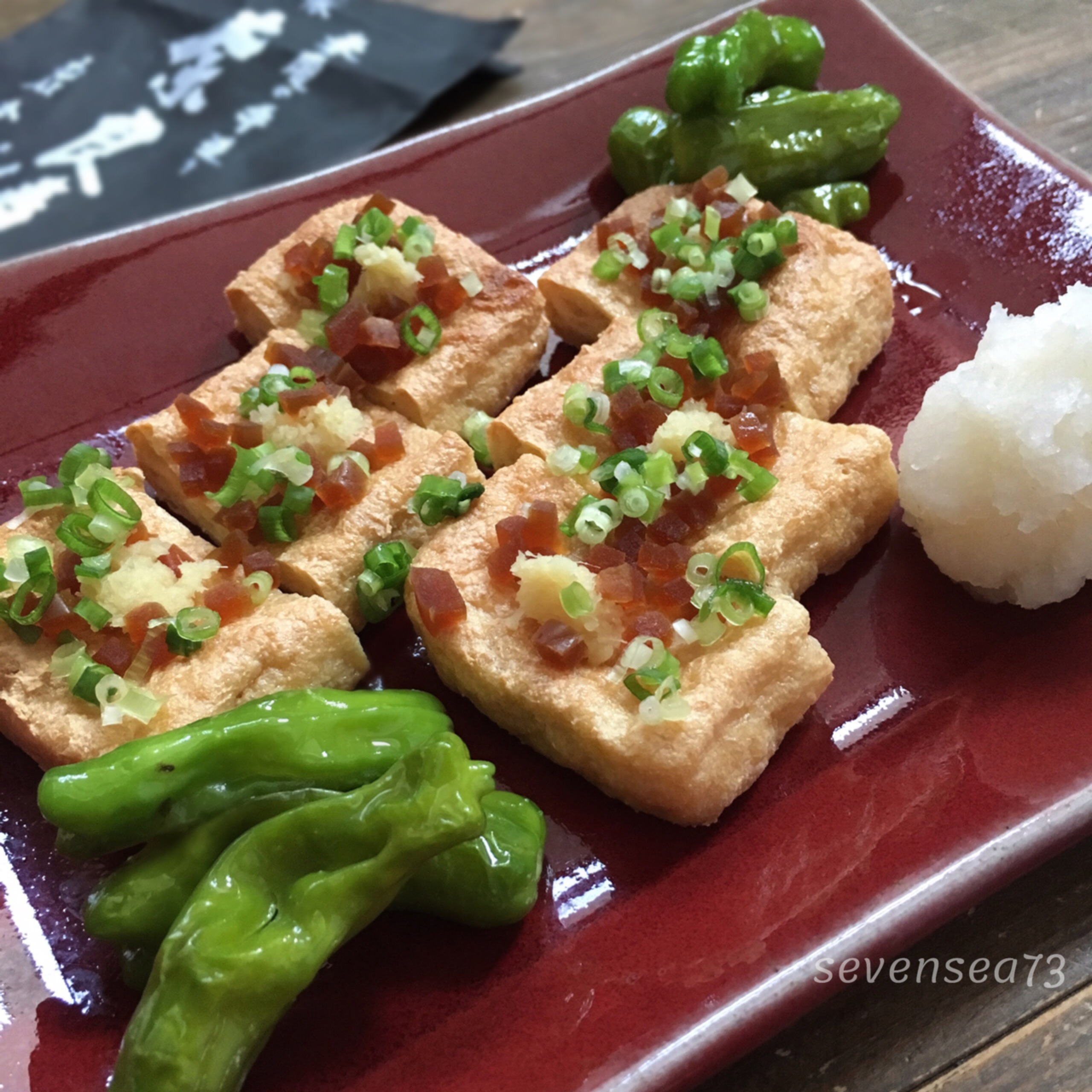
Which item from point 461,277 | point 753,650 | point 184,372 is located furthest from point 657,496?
point 184,372

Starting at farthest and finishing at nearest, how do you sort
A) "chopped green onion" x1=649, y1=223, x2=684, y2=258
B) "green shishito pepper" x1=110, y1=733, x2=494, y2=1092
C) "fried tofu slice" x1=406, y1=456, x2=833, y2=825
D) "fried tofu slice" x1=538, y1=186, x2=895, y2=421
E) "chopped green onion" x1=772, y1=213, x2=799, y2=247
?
"chopped green onion" x1=649, y1=223, x2=684, y2=258 < "chopped green onion" x1=772, y1=213, x2=799, y2=247 < "fried tofu slice" x1=538, y1=186, x2=895, y2=421 < "fried tofu slice" x1=406, y1=456, x2=833, y2=825 < "green shishito pepper" x1=110, y1=733, x2=494, y2=1092

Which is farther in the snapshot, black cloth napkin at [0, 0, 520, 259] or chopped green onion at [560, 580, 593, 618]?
black cloth napkin at [0, 0, 520, 259]

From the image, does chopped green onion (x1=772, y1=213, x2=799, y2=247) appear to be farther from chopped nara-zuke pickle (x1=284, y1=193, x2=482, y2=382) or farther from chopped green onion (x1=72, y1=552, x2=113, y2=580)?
chopped green onion (x1=72, y1=552, x2=113, y2=580)

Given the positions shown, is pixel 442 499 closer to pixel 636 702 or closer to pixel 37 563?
pixel 636 702

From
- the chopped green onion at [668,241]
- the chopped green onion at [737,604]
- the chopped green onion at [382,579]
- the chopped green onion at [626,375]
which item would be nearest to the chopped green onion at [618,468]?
the chopped green onion at [626,375]

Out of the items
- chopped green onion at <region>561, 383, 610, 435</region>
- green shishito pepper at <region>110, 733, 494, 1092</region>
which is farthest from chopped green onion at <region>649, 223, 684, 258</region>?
green shishito pepper at <region>110, 733, 494, 1092</region>

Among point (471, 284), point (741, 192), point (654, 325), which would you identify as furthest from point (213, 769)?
point (741, 192)

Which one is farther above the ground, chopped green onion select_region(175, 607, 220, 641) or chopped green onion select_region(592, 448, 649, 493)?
chopped green onion select_region(592, 448, 649, 493)

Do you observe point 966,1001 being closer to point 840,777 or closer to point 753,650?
point 840,777
